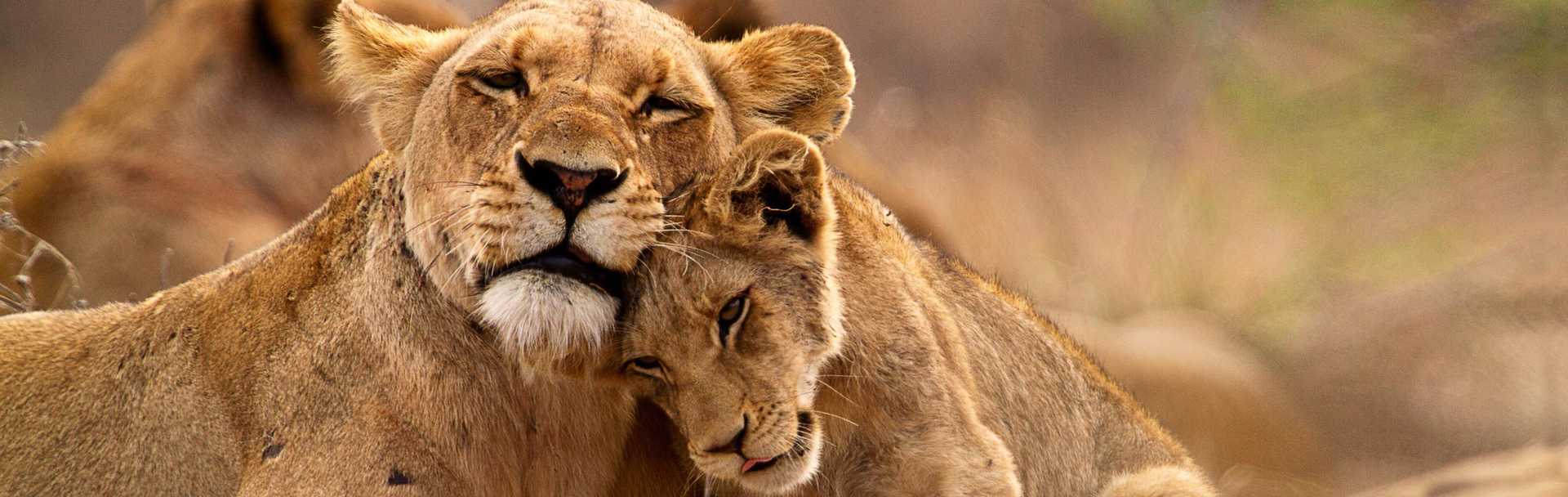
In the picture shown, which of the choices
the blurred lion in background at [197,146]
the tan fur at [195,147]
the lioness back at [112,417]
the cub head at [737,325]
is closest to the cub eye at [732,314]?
the cub head at [737,325]

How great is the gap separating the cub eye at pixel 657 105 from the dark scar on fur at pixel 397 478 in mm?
1062

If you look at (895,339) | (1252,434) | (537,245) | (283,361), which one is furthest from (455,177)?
(1252,434)

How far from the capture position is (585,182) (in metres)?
3.47

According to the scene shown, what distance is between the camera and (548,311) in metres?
3.60

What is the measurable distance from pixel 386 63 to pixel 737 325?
4.14ft

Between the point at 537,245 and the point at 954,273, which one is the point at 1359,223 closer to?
the point at 954,273

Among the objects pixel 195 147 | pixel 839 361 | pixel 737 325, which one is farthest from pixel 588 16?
pixel 195 147

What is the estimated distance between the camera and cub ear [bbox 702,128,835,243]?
12.4 ft

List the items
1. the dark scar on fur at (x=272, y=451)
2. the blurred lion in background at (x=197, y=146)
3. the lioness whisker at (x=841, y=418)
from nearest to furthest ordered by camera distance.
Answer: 1. the dark scar on fur at (x=272, y=451)
2. the lioness whisker at (x=841, y=418)
3. the blurred lion in background at (x=197, y=146)

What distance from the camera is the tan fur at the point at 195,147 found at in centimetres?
745

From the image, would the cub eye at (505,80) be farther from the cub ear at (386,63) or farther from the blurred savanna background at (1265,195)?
the blurred savanna background at (1265,195)

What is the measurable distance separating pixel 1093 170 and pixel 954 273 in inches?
254

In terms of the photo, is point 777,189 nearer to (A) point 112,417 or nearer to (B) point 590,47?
(B) point 590,47

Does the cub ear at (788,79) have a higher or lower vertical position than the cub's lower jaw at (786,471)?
higher
